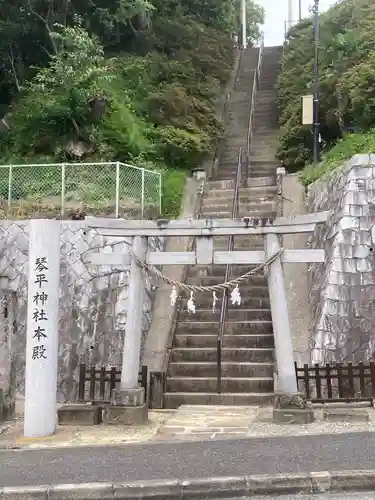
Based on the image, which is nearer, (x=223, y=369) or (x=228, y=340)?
(x=223, y=369)

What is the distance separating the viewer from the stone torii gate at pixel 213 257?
8.16m

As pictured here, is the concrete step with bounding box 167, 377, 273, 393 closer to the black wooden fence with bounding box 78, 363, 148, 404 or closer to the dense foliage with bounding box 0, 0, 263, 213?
the black wooden fence with bounding box 78, 363, 148, 404

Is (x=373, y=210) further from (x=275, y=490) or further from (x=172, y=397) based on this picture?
(x=275, y=490)

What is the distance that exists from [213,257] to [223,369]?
2.57 m

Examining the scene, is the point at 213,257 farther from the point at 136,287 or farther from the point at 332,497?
the point at 332,497

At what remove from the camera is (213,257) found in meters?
8.62

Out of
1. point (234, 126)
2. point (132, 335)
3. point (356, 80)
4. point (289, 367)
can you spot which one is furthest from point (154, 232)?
point (234, 126)

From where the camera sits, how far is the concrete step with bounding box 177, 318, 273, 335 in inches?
431

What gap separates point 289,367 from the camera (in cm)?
813

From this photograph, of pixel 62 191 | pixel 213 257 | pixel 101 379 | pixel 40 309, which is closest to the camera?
pixel 40 309

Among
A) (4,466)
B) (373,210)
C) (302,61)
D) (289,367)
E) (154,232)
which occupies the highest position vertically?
(302,61)

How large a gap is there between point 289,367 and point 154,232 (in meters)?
2.83

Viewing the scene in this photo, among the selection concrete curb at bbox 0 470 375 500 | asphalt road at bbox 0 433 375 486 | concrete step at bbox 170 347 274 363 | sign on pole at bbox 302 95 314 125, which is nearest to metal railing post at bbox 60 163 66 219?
concrete step at bbox 170 347 274 363

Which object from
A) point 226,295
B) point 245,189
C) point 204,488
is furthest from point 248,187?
point 204,488
